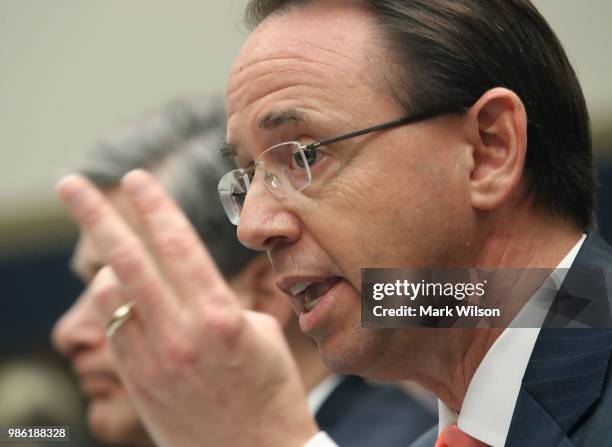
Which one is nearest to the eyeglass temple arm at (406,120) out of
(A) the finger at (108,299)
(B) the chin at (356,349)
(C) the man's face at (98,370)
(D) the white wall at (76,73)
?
(B) the chin at (356,349)

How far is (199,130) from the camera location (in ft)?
10.3

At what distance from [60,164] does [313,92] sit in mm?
3993

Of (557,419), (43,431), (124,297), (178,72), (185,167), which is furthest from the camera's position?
(178,72)

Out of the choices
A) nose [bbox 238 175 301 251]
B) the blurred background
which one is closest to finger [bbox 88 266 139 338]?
nose [bbox 238 175 301 251]

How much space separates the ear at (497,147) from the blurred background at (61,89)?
3363 mm

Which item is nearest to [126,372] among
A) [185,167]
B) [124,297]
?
[124,297]

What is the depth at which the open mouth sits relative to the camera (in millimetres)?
1954

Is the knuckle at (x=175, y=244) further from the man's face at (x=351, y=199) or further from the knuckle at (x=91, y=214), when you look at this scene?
the man's face at (x=351, y=199)

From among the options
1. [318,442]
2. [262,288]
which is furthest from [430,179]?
[262,288]

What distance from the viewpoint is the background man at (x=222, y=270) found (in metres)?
2.72

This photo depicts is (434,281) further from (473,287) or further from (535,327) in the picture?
(535,327)

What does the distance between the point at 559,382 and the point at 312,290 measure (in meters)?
0.53

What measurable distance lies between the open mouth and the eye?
0.80ft

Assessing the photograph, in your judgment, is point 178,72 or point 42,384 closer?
point 42,384
